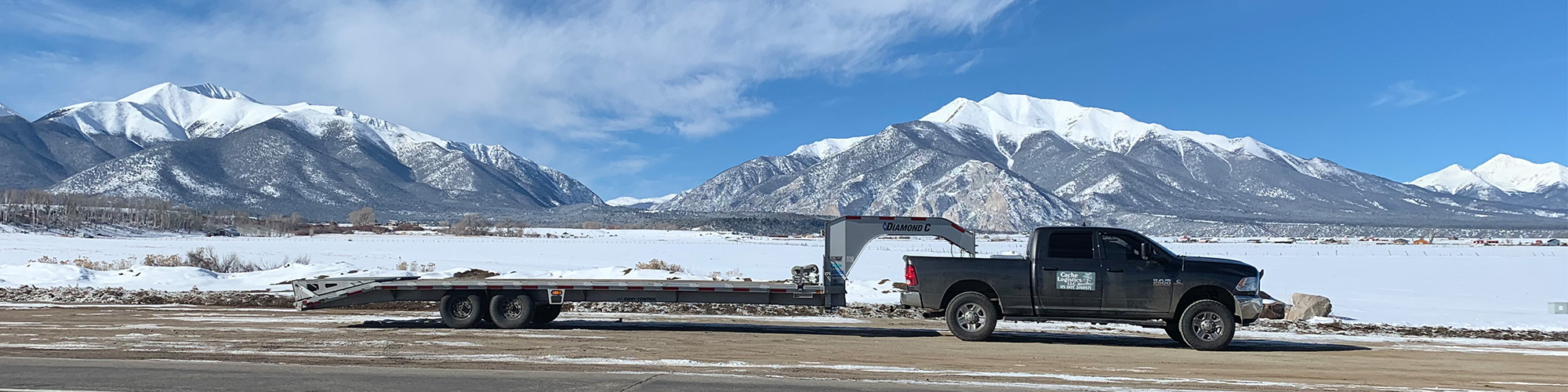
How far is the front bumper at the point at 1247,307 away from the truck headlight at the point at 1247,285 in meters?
0.10

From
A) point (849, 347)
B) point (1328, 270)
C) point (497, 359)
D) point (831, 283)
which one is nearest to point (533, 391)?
point (497, 359)

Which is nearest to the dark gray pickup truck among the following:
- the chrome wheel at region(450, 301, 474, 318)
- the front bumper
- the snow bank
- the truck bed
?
the front bumper

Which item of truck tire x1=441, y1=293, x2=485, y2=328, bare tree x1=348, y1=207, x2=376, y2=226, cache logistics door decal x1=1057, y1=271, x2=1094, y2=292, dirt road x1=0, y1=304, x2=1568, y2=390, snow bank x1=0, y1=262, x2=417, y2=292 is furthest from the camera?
bare tree x1=348, y1=207, x2=376, y2=226

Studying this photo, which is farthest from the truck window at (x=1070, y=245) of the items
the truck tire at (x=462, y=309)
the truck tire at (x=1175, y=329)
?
the truck tire at (x=462, y=309)

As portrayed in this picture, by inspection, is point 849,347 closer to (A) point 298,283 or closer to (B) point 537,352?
(B) point 537,352

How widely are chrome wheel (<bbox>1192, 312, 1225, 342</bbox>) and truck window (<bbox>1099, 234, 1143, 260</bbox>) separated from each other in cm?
114

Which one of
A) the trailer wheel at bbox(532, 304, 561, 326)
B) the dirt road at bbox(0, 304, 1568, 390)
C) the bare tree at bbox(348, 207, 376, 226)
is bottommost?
the dirt road at bbox(0, 304, 1568, 390)

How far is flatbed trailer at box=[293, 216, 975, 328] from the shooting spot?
15.4 meters

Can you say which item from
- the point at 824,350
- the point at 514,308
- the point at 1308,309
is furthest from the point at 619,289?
the point at 1308,309

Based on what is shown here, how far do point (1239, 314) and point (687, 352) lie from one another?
302 inches

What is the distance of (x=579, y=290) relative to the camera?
15836 mm

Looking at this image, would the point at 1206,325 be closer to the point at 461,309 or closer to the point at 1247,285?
the point at 1247,285

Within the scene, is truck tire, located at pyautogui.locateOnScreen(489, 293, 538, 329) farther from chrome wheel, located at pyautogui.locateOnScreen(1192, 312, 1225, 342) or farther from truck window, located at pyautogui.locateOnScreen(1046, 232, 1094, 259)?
chrome wheel, located at pyautogui.locateOnScreen(1192, 312, 1225, 342)

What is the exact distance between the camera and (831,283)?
1537 centimetres
